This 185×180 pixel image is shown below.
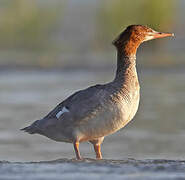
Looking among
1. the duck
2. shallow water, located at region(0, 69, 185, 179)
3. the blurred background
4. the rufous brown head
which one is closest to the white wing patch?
the duck

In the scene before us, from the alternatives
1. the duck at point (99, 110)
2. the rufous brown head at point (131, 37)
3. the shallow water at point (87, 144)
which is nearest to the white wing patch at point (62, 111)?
the duck at point (99, 110)

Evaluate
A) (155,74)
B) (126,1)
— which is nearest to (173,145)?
(155,74)

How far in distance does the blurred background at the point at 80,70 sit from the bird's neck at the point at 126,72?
1.69m

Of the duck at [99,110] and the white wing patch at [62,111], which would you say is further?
the white wing patch at [62,111]

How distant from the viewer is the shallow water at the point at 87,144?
7895mm

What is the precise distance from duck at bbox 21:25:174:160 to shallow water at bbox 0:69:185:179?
41cm

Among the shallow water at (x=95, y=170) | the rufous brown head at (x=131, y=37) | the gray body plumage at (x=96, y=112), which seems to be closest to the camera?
the shallow water at (x=95, y=170)

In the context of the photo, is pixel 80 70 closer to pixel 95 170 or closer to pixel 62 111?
pixel 62 111

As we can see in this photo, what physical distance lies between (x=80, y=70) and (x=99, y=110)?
43.0 ft

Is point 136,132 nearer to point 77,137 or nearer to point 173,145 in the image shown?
point 173,145

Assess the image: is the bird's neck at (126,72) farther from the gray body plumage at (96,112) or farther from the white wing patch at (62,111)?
the white wing patch at (62,111)

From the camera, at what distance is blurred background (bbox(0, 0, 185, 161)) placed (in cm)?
1162

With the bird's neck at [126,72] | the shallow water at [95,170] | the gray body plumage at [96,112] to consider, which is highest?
the bird's neck at [126,72]

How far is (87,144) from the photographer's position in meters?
12.0
